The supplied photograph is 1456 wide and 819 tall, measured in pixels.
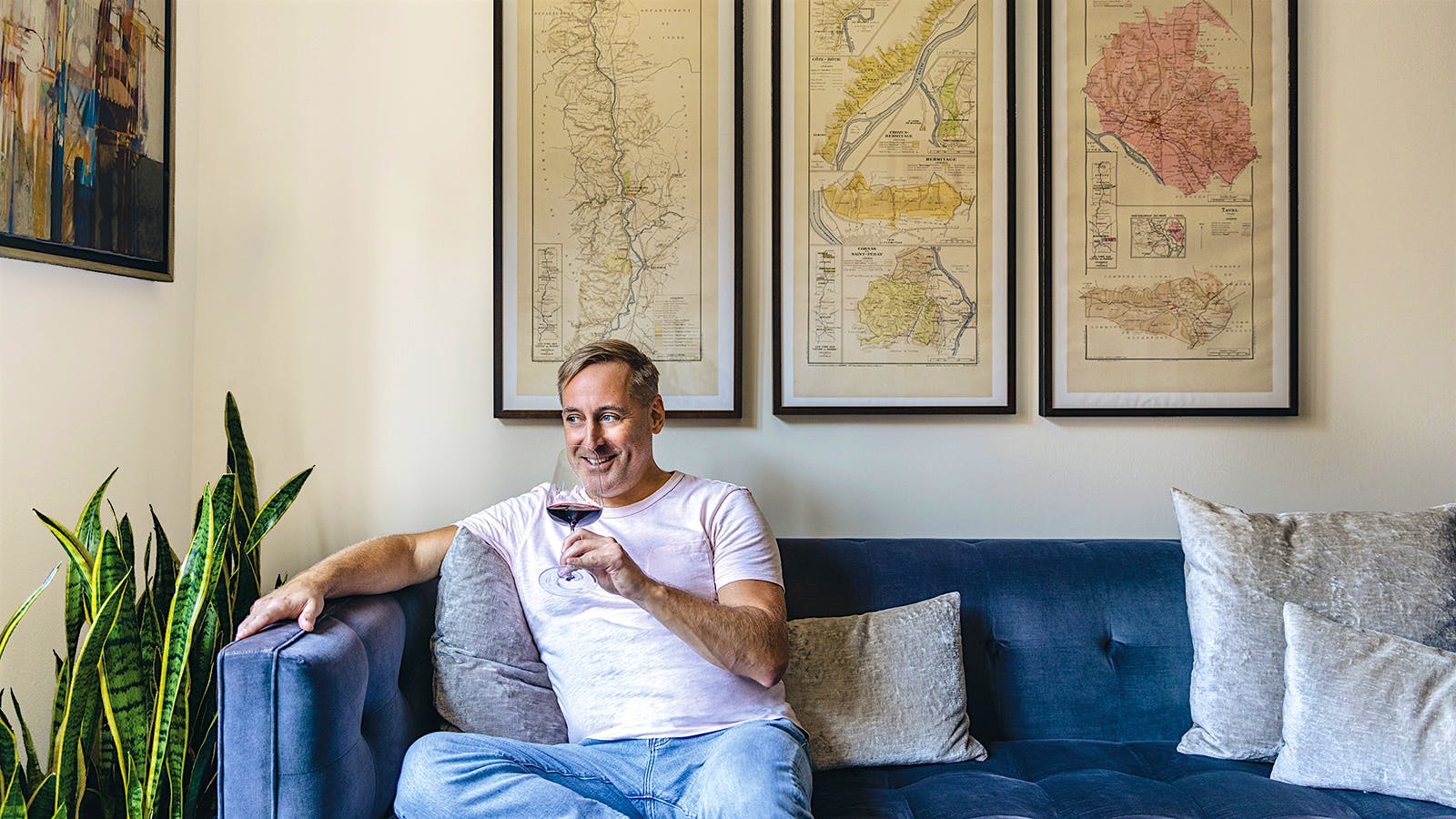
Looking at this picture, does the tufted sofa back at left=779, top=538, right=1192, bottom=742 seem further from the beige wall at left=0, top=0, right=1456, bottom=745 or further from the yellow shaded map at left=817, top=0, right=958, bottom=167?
the yellow shaded map at left=817, top=0, right=958, bottom=167

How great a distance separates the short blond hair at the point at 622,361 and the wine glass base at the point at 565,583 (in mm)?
362

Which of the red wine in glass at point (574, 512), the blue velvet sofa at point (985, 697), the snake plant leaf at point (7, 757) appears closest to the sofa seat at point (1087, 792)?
the blue velvet sofa at point (985, 697)

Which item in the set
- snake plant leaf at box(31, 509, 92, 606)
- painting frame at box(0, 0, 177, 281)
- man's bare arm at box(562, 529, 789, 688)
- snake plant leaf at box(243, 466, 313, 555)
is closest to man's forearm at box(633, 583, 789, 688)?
man's bare arm at box(562, 529, 789, 688)

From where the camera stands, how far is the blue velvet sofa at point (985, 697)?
143 centimetres

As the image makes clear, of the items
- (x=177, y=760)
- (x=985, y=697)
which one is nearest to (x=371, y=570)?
(x=177, y=760)

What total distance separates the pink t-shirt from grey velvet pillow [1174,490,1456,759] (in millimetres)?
875

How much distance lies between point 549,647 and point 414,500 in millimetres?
749

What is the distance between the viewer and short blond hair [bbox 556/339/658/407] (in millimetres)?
1898

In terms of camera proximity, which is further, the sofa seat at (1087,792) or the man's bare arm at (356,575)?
the sofa seat at (1087,792)

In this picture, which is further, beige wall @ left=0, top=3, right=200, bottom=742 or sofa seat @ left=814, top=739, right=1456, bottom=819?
beige wall @ left=0, top=3, right=200, bottom=742

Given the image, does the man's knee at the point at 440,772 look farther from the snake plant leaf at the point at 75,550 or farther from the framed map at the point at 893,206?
the framed map at the point at 893,206

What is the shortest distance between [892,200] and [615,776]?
1482mm

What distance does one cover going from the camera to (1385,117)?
2.36 m

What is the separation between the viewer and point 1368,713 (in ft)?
5.60
